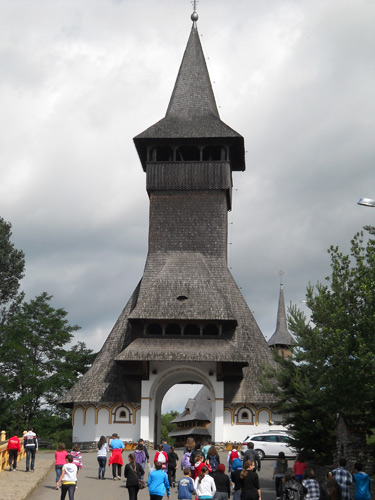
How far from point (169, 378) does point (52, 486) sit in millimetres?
19044

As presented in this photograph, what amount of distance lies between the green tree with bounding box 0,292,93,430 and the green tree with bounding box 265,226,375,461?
83.5 ft

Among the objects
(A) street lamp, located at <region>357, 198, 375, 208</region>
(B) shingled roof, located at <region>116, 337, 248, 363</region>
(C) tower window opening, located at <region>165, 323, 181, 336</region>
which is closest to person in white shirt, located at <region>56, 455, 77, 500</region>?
(A) street lamp, located at <region>357, 198, 375, 208</region>

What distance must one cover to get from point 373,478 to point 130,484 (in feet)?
20.9

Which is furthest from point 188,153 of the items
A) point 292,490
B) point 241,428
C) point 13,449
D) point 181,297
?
point 292,490

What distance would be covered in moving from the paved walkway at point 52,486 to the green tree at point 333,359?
2.54 m

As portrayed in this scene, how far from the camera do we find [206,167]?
45.4 meters

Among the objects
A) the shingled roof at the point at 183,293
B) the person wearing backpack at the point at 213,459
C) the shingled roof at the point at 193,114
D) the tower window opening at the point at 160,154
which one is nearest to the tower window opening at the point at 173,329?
the shingled roof at the point at 183,293

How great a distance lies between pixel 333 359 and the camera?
896 inches

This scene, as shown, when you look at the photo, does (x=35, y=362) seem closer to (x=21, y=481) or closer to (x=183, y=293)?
(x=183, y=293)

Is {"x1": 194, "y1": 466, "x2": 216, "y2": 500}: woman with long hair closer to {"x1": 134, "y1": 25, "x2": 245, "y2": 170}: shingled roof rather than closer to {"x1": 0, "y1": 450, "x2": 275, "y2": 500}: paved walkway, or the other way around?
{"x1": 0, "y1": 450, "x2": 275, "y2": 500}: paved walkway

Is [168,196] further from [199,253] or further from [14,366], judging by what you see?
[14,366]

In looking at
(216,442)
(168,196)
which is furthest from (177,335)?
(168,196)

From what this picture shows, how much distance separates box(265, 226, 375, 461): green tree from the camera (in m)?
21.9

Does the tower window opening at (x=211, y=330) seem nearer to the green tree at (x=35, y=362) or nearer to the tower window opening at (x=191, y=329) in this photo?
the tower window opening at (x=191, y=329)
